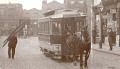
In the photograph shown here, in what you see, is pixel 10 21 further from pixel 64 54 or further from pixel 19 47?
pixel 19 47

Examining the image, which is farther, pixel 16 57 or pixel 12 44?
pixel 16 57

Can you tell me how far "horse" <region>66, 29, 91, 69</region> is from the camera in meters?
13.5

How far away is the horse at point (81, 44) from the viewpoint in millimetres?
13453

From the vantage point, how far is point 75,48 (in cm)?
1625

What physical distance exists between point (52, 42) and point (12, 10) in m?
4.51

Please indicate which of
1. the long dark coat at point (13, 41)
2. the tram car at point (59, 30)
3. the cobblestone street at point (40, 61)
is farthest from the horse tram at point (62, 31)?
the long dark coat at point (13, 41)

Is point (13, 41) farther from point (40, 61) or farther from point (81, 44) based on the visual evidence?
point (81, 44)

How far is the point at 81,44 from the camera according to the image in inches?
549

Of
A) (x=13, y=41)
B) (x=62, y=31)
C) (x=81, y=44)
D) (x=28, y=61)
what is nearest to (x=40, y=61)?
(x=28, y=61)

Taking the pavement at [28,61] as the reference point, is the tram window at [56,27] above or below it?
above

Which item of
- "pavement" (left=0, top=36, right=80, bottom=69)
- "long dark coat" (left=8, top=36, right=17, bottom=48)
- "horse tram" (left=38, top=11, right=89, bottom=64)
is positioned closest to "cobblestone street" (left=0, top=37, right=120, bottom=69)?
"pavement" (left=0, top=36, right=80, bottom=69)

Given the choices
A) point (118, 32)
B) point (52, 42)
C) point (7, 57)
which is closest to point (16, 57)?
point (7, 57)

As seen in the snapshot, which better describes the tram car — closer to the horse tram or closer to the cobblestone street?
the horse tram

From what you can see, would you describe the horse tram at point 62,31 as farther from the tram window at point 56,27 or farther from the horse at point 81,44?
→ the horse at point 81,44
